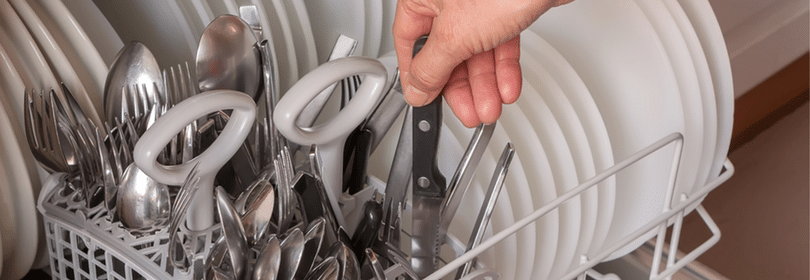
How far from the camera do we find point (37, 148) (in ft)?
1.57

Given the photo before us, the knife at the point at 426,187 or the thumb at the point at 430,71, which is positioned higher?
the thumb at the point at 430,71

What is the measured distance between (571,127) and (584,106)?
25 mm

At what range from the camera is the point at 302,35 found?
0.61 m

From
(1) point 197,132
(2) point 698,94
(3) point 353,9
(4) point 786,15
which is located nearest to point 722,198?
(4) point 786,15

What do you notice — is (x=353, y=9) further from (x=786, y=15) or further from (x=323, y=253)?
(x=786, y=15)

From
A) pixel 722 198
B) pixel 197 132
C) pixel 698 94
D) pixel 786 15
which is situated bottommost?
pixel 722 198

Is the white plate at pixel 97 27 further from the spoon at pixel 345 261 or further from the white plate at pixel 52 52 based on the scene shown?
the spoon at pixel 345 261

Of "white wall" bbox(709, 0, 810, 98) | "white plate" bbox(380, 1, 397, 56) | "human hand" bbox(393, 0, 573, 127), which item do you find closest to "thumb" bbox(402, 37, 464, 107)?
"human hand" bbox(393, 0, 573, 127)

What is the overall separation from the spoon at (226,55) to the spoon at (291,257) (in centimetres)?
16

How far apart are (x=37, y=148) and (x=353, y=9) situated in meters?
0.27

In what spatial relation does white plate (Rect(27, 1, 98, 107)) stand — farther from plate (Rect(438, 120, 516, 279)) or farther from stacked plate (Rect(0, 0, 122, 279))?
plate (Rect(438, 120, 516, 279))

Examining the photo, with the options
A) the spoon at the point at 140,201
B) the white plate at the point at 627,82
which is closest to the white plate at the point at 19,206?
the spoon at the point at 140,201

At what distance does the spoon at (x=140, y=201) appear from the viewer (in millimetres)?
438

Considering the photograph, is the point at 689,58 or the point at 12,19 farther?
the point at 689,58
